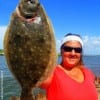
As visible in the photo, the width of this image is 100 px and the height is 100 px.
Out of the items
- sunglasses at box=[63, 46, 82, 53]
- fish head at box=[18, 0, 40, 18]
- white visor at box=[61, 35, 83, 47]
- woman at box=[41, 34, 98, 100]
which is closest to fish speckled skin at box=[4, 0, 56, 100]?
fish head at box=[18, 0, 40, 18]

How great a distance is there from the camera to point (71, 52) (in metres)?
3.87

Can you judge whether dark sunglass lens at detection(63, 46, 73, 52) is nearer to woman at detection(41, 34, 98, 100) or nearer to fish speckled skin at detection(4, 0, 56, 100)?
woman at detection(41, 34, 98, 100)

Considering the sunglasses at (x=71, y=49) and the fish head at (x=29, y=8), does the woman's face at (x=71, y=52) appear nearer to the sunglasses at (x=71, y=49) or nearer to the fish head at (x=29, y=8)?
the sunglasses at (x=71, y=49)

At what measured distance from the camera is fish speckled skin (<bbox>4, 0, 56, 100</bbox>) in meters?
2.86

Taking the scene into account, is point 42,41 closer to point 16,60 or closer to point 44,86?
point 16,60

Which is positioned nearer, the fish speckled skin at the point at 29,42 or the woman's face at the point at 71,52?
the fish speckled skin at the point at 29,42

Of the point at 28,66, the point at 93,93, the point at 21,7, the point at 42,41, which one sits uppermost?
the point at 21,7

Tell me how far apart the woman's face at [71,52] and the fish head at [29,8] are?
1.06 m

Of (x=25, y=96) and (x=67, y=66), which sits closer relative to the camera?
(x=25, y=96)

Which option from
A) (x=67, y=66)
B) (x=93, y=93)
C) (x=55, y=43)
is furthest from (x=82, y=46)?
(x=55, y=43)

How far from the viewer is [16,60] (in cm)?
291

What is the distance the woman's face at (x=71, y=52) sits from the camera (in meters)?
3.88

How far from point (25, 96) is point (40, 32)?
507 millimetres

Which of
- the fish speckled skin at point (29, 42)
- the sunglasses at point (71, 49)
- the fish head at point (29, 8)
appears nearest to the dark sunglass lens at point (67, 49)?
the sunglasses at point (71, 49)
